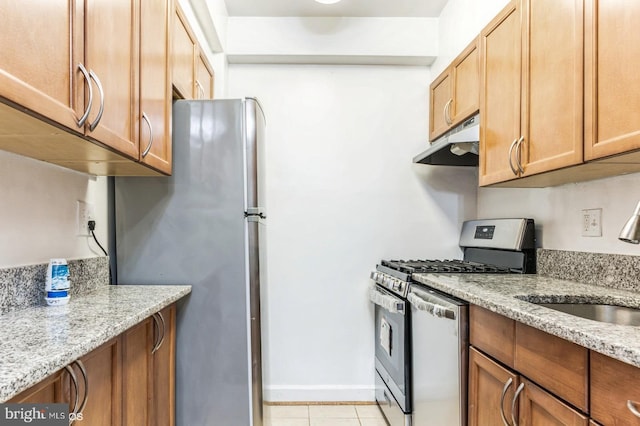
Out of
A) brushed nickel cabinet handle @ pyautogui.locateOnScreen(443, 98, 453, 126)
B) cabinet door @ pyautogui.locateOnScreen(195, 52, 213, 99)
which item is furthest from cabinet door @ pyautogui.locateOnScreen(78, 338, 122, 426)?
brushed nickel cabinet handle @ pyautogui.locateOnScreen(443, 98, 453, 126)

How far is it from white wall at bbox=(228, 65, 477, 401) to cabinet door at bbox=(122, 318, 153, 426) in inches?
53.3

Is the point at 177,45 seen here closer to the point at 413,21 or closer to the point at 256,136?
the point at 256,136

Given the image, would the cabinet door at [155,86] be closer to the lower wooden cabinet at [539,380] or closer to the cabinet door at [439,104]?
→ the lower wooden cabinet at [539,380]

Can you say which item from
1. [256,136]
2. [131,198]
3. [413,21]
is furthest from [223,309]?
[413,21]

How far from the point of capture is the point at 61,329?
0.99 metres

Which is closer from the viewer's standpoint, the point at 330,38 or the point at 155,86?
the point at 155,86

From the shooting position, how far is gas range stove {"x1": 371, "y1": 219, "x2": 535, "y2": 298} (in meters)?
2.04

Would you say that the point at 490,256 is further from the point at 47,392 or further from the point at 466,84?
the point at 47,392

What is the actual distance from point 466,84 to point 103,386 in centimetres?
217

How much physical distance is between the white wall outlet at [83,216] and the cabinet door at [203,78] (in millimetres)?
837

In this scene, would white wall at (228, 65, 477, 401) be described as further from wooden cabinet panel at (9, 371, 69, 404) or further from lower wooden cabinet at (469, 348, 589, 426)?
wooden cabinet panel at (9, 371, 69, 404)

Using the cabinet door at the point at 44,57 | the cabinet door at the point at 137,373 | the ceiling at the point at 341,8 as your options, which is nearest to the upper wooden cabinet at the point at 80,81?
the cabinet door at the point at 44,57

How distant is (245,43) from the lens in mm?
2672

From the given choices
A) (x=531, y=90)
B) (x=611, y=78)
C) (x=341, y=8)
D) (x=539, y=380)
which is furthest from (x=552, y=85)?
(x=341, y=8)
